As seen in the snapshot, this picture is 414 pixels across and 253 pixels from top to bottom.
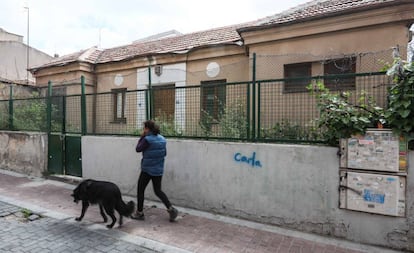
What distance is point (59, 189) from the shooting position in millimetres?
6676

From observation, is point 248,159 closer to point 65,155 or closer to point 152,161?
point 152,161

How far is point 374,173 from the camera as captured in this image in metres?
3.78

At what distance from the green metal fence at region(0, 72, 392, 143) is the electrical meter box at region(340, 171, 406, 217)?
0.79m

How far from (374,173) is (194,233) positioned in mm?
2812

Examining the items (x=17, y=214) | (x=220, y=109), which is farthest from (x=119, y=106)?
(x=17, y=214)

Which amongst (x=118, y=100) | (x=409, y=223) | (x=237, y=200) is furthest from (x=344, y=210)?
(x=118, y=100)

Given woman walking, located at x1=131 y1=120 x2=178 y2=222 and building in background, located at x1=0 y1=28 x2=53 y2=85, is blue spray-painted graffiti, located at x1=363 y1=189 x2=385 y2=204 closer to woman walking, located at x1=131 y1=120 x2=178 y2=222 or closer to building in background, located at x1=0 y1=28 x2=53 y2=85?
woman walking, located at x1=131 y1=120 x2=178 y2=222

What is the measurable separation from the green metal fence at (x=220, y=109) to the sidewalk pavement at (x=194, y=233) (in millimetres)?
1524

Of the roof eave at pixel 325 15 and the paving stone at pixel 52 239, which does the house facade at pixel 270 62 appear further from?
the paving stone at pixel 52 239

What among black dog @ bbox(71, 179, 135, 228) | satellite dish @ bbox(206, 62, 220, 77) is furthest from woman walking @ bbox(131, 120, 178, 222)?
satellite dish @ bbox(206, 62, 220, 77)

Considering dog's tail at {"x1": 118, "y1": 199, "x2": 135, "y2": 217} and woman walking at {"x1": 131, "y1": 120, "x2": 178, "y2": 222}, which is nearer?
dog's tail at {"x1": 118, "y1": 199, "x2": 135, "y2": 217}

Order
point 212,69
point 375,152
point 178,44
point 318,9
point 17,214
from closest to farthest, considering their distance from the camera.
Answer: point 375,152 < point 17,214 < point 318,9 < point 212,69 < point 178,44

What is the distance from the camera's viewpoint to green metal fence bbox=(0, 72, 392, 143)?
442 cm

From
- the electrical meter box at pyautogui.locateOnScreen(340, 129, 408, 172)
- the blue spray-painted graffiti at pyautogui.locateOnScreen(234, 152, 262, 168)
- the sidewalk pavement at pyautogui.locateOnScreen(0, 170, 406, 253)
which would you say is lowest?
the sidewalk pavement at pyautogui.locateOnScreen(0, 170, 406, 253)
